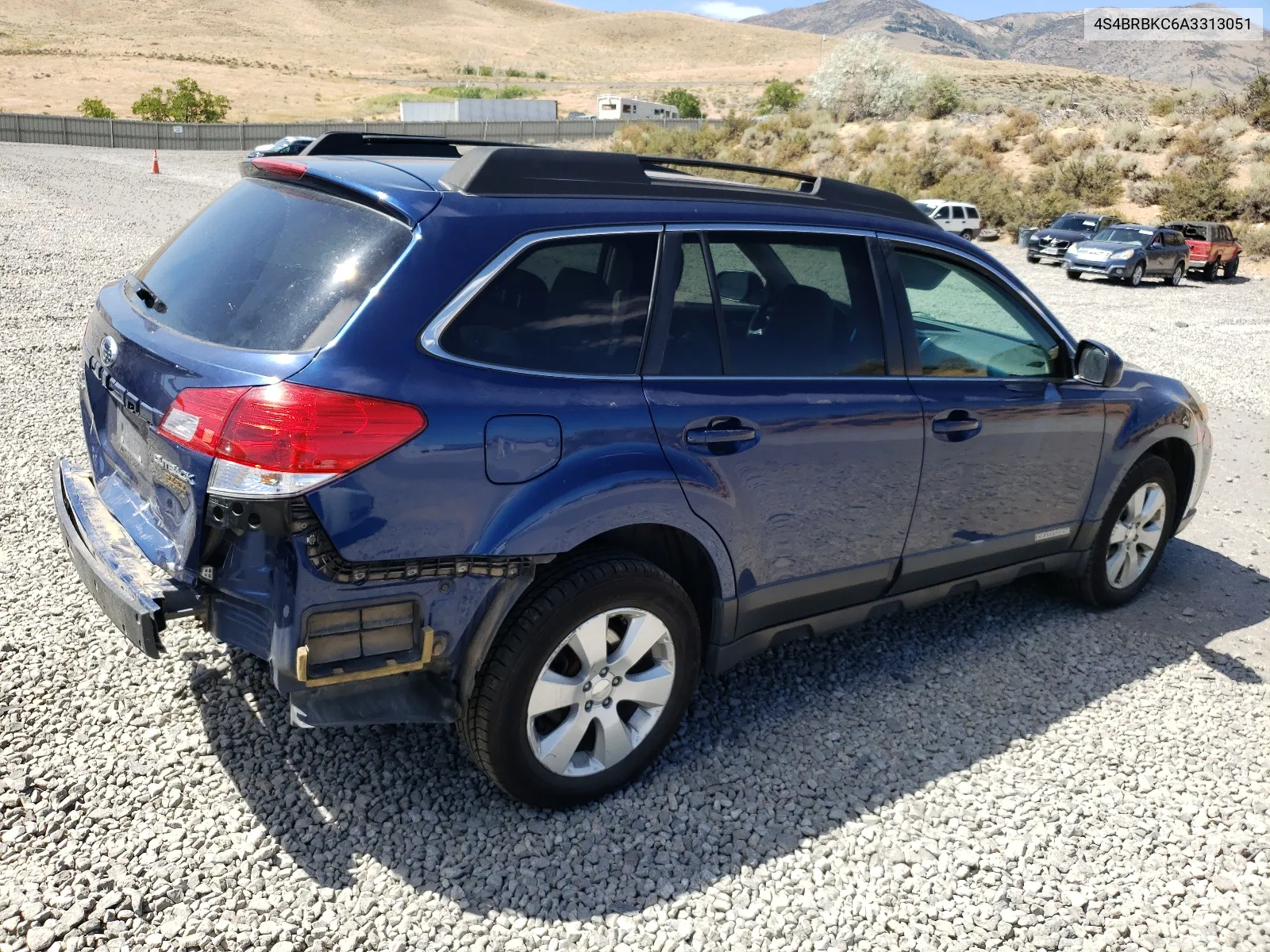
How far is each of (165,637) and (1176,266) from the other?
24726 millimetres

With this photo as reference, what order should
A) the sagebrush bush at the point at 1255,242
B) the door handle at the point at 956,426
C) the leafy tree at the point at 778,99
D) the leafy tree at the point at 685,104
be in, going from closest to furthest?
1. the door handle at the point at 956,426
2. the sagebrush bush at the point at 1255,242
3. the leafy tree at the point at 778,99
4. the leafy tree at the point at 685,104

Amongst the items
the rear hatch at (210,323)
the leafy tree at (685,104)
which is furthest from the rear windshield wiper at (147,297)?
the leafy tree at (685,104)

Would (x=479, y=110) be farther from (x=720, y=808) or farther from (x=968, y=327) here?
(x=720, y=808)

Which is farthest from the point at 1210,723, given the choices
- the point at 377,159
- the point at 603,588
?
the point at 377,159

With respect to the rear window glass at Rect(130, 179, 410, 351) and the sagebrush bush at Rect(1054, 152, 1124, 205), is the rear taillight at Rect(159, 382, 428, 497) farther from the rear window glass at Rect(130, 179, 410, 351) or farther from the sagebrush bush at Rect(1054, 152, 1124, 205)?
the sagebrush bush at Rect(1054, 152, 1124, 205)

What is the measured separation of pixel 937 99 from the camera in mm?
47250

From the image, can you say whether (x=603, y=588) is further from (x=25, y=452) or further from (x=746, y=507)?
(x=25, y=452)

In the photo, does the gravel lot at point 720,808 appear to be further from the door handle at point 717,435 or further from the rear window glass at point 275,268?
the rear window glass at point 275,268

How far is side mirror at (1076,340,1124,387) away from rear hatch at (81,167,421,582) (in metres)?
3.00

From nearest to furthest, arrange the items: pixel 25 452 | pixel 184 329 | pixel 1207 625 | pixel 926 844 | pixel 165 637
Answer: pixel 184 329
pixel 926 844
pixel 165 637
pixel 1207 625
pixel 25 452

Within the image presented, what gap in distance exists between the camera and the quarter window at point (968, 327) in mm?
3838

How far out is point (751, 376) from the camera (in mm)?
3287

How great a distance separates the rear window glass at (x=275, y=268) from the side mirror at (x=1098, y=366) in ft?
9.83

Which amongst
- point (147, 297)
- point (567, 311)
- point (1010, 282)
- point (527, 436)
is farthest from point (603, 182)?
point (1010, 282)
